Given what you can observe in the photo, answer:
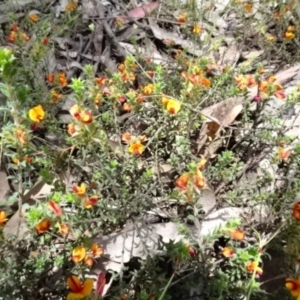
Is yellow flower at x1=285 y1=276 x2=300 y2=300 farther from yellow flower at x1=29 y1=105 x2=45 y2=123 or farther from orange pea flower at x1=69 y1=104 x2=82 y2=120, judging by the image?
yellow flower at x1=29 y1=105 x2=45 y2=123

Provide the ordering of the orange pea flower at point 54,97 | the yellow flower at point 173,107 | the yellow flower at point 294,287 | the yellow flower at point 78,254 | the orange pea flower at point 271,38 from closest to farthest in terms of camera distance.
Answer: the yellow flower at point 294,287 < the yellow flower at point 78,254 < the yellow flower at point 173,107 < the orange pea flower at point 54,97 < the orange pea flower at point 271,38

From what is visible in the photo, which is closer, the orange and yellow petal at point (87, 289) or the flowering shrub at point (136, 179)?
the orange and yellow petal at point (87, 289)

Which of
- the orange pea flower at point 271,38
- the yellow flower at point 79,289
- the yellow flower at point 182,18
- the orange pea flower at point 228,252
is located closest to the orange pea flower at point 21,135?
the yellow flower at point 79,289

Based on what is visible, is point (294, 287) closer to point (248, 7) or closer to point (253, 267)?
point (253, 267)

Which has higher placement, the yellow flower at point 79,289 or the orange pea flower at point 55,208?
the orange pea flower at point 55,208

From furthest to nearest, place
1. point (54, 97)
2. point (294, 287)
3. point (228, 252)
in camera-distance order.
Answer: point (54, 97) < point (228, 252) < point (294, 287)

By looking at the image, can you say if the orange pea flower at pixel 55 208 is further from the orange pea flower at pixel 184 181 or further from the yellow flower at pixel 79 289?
the orange pea flower at pixel 184 181

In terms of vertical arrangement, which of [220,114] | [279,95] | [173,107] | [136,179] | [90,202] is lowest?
[136,179]

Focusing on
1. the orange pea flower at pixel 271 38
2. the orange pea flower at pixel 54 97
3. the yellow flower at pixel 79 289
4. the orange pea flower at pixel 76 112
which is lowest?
the orange pea flower at pixel 54 97

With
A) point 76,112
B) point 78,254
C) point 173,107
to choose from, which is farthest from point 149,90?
point 78,254

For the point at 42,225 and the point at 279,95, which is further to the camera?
the point at 279,95

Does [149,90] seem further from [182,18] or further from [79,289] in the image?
[79,289]

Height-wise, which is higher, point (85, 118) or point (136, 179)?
point (85, 118)

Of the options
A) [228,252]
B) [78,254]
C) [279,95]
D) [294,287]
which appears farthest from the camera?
[279,95]
